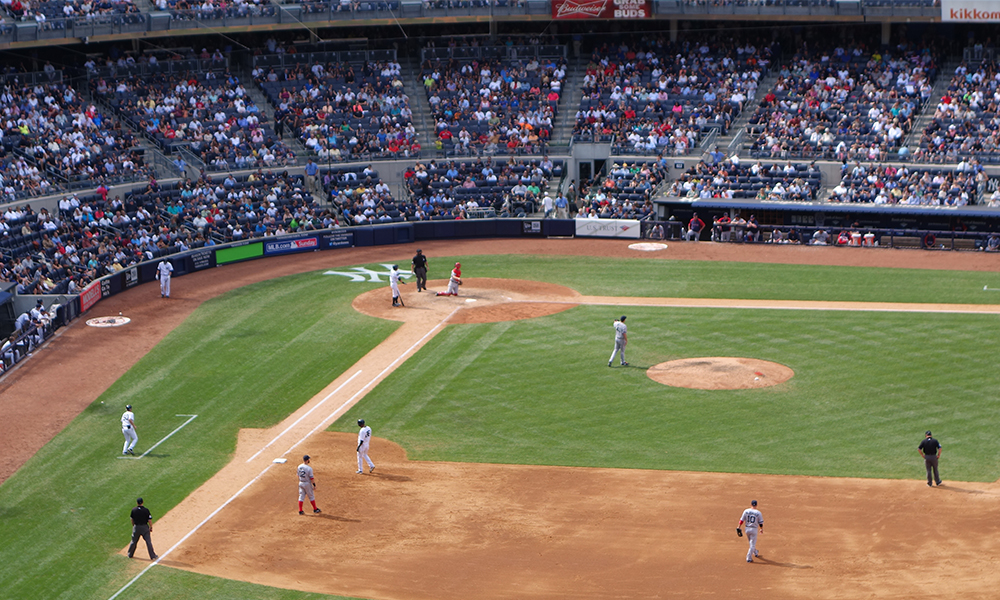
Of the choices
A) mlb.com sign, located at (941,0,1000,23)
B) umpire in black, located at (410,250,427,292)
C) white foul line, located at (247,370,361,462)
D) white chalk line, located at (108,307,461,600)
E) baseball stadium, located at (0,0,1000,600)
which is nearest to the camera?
white chalk line, located at (108,307,461,600)

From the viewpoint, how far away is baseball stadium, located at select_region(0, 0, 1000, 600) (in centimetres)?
2220

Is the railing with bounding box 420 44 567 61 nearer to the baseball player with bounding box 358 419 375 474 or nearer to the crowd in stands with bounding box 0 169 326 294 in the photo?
the crowd in stands with bounding box 0 169 326 294

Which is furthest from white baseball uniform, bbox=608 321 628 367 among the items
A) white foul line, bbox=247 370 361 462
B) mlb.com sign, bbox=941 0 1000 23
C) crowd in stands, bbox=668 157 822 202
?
mlb.com sign, bbox=941 0 1000 23

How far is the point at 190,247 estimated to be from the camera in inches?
1865

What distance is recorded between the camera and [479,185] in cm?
5466

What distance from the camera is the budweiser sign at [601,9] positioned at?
57.7 metres

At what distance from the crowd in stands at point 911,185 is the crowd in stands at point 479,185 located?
13.9 meters

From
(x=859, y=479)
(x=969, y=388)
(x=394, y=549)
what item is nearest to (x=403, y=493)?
(x=394, y=549)

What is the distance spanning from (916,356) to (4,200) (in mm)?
34302

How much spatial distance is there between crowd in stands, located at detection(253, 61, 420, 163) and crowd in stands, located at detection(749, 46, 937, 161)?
17.9 m

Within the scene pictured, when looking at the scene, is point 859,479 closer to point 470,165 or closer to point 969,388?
point 969,388

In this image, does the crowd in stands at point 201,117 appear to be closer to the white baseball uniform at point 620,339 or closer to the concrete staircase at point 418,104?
the concrete staircase at point 418,104

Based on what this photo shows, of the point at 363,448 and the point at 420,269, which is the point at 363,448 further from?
the point at 420,269

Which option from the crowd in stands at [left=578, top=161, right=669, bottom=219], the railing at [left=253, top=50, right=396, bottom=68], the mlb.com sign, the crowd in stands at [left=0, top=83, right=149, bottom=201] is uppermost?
the mlb.com sign
